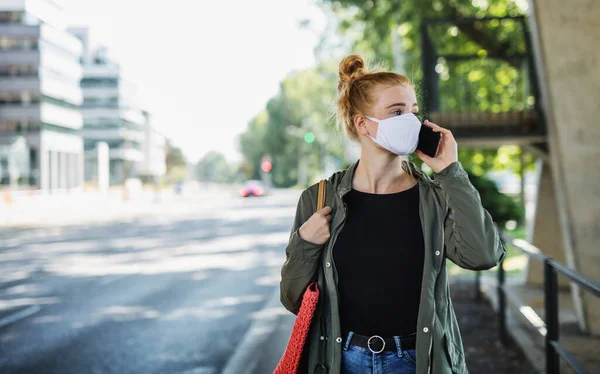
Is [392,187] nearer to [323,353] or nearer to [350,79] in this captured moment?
[350,79]

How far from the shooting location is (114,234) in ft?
71.4

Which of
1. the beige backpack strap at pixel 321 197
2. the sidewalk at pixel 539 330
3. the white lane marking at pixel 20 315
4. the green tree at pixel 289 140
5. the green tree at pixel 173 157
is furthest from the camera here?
the green tree at pixel 173 157

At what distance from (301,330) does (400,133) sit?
0.78 metres

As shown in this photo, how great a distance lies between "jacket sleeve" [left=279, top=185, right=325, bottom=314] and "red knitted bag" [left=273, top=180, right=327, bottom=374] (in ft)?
0.13

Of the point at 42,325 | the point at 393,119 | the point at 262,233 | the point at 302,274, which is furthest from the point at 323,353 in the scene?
the point at 262,233

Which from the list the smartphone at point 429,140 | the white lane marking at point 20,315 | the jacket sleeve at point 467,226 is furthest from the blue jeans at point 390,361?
the white lane marking at point 20,315

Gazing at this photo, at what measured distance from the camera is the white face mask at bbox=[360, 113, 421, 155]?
7.98 feet

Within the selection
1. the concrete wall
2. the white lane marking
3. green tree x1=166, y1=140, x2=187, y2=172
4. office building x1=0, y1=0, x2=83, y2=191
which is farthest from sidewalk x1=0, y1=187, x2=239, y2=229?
green tree x1=166, y1=140, x2=187, y2=172

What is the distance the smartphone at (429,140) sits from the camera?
243 cm

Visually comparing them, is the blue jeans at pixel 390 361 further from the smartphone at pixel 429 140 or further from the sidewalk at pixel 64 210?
the sidewalk at pixel 64 210

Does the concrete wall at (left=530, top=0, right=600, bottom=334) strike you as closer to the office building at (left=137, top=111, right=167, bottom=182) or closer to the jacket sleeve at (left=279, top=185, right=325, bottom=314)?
the jacket sleeve at (left=279, top=185, right=325, bottom=314)

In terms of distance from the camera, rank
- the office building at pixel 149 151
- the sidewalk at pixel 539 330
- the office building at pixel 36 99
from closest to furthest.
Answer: the sidewalk at pixel 539 330, the office building at pixel 36 99, the office building at pixel 149 151

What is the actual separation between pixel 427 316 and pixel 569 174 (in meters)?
5.04

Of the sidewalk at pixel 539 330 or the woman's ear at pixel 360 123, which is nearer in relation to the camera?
the woman's ear at pixel 360 123
